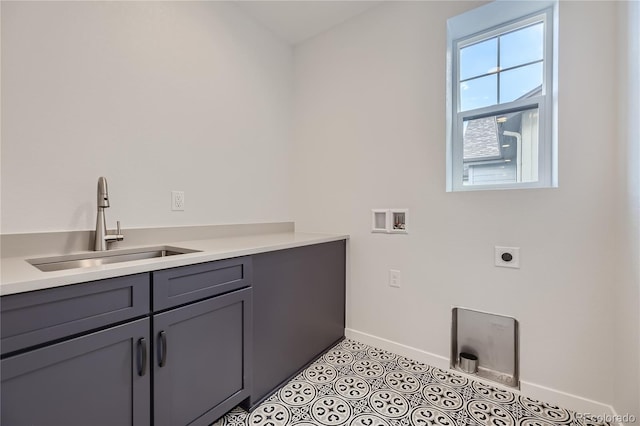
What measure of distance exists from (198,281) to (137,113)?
1.05 metres

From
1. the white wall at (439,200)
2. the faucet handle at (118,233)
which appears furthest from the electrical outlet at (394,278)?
the faucet handle at (118,233)

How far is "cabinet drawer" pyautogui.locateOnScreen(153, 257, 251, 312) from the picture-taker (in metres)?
1.09

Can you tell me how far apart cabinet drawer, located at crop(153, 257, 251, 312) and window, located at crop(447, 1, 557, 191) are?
1.39 metres

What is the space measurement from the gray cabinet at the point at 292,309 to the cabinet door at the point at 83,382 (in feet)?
1.81

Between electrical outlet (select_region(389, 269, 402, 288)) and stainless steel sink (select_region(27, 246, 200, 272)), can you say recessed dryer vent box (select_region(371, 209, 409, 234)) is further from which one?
stainless steel sink (select_region(27, 246, 200, 272))

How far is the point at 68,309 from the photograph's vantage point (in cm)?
86

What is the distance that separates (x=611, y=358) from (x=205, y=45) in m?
2.93

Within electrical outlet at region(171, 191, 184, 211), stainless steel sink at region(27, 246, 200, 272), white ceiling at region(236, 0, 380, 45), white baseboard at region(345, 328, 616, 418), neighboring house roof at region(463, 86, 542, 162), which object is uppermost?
white ceiling at region(236, 0, 380, 45)

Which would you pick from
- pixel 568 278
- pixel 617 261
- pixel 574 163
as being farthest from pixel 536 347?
pixel 574 163

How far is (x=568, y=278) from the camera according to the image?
4.81 ft

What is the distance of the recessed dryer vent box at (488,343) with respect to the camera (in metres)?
1.67

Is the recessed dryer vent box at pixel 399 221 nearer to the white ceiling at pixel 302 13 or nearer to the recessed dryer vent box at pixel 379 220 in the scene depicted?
the recessed dryer vent box at pixel 379 220

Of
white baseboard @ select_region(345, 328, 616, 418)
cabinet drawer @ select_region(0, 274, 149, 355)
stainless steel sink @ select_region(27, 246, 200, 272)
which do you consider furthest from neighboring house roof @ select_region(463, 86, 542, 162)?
cabinet drawer @ select_region(0, 274, 149, 355)

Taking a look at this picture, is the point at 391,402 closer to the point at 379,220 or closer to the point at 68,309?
the point at 379,220
